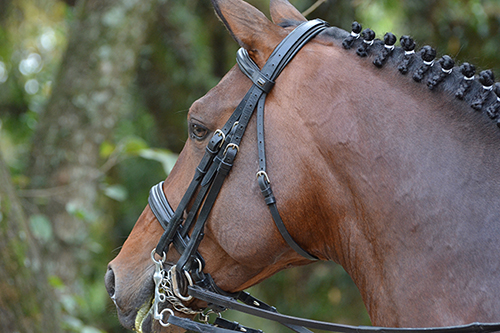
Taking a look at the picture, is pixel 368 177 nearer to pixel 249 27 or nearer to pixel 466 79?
pixel 466 79

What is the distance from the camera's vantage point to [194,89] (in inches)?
219

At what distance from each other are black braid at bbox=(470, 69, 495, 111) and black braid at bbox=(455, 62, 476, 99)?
0.03m

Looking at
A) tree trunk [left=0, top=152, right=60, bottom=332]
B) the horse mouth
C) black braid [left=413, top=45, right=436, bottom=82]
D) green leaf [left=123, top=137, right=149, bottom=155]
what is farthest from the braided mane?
tree trunk [left=0, top=152, right=60, bottom=332]

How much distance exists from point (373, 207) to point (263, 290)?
4016 millimetres

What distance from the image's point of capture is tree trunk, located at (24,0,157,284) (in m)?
4.52

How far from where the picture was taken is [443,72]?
5.90 ft

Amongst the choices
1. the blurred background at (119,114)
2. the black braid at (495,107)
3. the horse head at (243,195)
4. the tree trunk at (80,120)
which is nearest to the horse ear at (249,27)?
the horse head at (243,195)

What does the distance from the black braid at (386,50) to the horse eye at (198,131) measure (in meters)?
0.81

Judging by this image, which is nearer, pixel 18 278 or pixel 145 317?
pixel 145 317

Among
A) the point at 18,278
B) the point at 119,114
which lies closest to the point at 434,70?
the point at 18,278

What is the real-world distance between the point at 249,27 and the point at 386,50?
607 millimetres

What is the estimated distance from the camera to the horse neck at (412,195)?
1601mm

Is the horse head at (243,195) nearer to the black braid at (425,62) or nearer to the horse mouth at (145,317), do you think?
the horse mouth at (145,317)

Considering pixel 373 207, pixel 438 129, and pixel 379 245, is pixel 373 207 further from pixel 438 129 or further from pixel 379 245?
pixel 438 129
